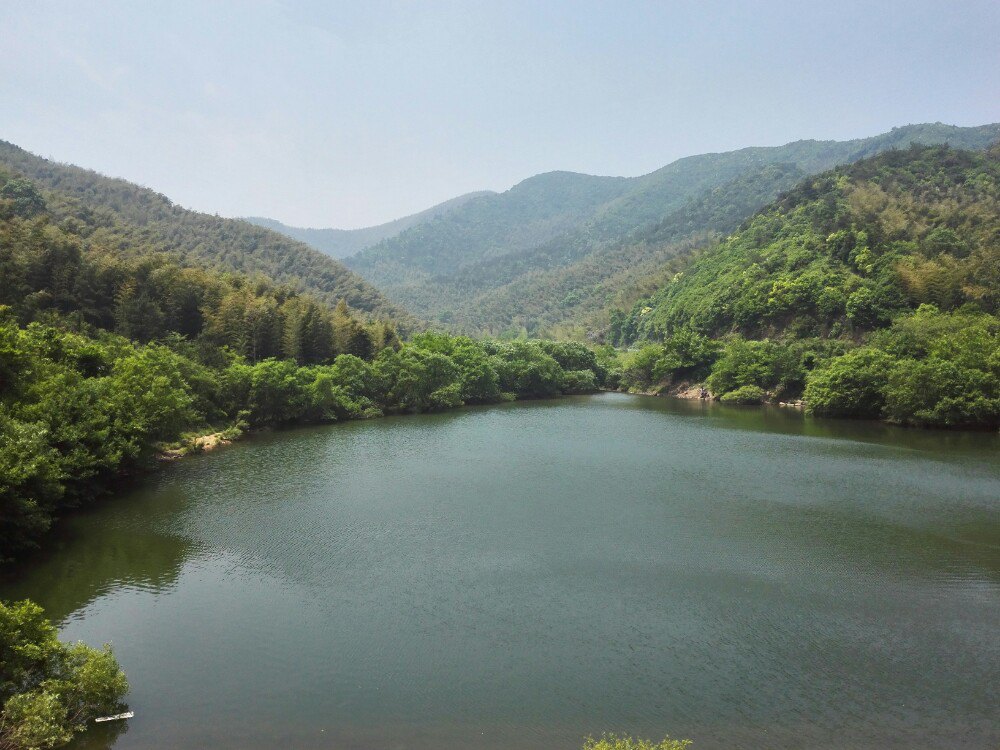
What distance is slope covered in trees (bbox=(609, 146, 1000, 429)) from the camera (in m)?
46.3

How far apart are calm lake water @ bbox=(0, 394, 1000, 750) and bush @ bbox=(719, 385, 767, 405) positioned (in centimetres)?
3339

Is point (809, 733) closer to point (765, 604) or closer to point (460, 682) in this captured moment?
point (765, 604)

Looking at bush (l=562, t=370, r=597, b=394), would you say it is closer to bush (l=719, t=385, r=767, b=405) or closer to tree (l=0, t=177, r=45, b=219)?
bush (l=719, t=385, r=767, b=405)

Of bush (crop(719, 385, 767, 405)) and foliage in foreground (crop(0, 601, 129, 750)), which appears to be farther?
bush (crop(719, 385, 767, 405))

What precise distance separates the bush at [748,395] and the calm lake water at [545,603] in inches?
1315

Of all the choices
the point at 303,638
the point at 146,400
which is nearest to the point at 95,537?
the point at 146,400

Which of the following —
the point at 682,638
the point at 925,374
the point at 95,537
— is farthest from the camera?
the point at 925,374

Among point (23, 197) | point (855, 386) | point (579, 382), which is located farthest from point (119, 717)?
point (23, 197)

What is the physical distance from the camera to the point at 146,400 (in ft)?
102

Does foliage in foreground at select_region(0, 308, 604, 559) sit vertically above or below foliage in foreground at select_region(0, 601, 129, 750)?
above

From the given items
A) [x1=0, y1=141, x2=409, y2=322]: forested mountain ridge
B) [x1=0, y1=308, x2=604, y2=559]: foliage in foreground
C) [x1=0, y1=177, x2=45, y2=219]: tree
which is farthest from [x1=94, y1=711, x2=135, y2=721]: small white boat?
[x1=0, y1=141, x2=409, y2=322]: forested mountain ridge

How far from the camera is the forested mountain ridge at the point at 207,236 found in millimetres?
100375

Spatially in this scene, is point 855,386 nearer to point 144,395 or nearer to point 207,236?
point 144,395

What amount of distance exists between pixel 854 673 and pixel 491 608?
8.61 metres
